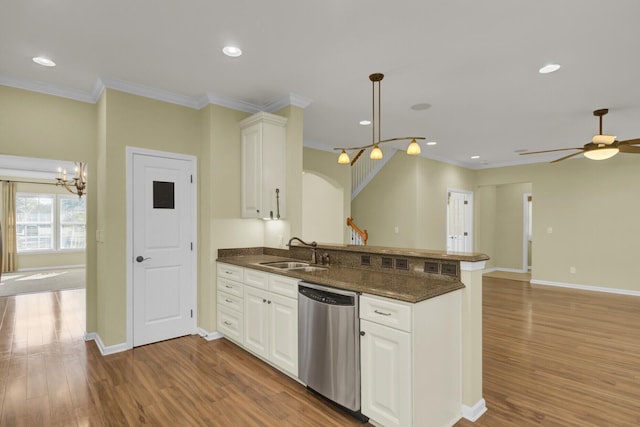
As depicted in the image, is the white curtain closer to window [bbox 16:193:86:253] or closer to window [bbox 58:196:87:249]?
window [bbox 16:193:86:253]

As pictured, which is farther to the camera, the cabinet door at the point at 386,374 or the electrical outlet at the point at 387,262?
the electrical outlet at the point at 387,262

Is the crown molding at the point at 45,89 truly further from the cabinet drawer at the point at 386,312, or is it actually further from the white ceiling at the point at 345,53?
the cabinet drawer at the point at 386,312

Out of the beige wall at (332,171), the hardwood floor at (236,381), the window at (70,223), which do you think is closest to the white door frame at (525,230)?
the hardwood floor at (236,381)

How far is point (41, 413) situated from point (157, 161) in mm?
2453

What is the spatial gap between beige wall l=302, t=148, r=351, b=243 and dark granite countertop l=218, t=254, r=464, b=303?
3321mm

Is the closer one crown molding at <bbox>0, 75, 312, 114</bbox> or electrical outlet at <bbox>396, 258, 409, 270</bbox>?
electrical outlet at <bbox>396, 258, 409, 270</bbox>

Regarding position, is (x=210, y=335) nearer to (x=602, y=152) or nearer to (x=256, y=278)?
(x=256, y=278)

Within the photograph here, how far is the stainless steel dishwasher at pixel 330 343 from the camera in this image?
2270mm

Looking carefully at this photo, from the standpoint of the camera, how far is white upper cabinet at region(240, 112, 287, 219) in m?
3.78

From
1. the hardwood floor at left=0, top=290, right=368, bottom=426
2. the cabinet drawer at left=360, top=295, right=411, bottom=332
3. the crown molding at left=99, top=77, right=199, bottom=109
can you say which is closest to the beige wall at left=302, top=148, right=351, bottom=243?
the crown molding at left=99, top=77, right=199, bottom=109

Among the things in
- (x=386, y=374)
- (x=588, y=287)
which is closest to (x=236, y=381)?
(x=386, y=374)

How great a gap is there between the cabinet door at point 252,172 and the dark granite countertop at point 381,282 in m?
0.98

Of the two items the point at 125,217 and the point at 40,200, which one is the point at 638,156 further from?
the point at 40,200

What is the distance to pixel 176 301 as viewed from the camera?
3.84 meters
